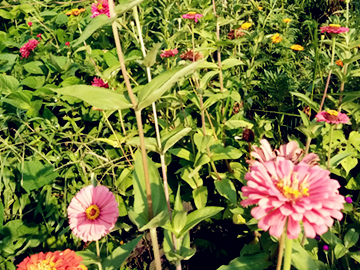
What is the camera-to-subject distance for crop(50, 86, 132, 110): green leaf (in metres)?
0.75

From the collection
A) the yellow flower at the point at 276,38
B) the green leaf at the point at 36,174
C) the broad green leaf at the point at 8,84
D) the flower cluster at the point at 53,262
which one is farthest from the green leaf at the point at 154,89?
the yellow flower at the point at 276,38

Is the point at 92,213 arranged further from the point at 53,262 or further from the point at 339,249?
the point at 339,249

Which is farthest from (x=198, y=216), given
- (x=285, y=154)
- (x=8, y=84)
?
(x=8, y=84)

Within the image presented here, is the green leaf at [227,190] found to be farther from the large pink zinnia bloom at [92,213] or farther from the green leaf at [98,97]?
the green leaf at [98,97]

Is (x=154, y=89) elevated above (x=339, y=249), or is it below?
above

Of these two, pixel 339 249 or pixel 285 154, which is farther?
Result: pixel 339 249

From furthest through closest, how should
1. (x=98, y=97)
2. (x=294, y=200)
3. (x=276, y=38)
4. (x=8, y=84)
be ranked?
(x=276, y=38), (x=8, y=84), (x=98, y=97), (x=294, y=200)

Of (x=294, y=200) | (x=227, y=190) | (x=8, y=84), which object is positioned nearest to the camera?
(x=294, y=200)

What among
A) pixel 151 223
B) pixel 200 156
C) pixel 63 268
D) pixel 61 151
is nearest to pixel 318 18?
pixel 200 156

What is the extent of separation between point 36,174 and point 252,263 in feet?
3.53

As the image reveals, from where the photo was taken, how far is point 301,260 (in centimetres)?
103

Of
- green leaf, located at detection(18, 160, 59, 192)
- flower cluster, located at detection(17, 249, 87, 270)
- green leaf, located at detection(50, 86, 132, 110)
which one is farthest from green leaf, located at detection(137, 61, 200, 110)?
green leaf, located at detection(18, 160, 59, 192)

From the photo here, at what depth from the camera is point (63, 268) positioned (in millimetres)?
808

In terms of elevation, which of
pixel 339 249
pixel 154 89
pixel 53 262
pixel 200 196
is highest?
pixel 154 89
